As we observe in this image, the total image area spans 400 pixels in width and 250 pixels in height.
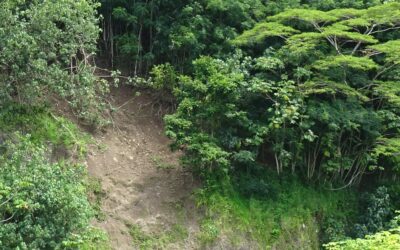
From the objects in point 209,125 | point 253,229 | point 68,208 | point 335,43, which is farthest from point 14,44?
point 335,43

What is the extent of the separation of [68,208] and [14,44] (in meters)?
3.46

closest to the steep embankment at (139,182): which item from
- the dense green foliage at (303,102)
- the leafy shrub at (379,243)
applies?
the dense green foliage at (303,102)

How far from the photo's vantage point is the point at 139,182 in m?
10.4

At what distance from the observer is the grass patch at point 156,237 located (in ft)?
30.7

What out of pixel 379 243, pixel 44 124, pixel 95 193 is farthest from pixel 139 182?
pixel 379 243

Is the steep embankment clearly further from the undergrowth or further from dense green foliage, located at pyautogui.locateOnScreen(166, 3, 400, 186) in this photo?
the undergrowth

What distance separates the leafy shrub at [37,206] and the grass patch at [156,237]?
6.56 ft

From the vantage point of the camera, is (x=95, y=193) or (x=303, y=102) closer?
(x=95, y=193)

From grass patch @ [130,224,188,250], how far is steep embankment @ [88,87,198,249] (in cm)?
2

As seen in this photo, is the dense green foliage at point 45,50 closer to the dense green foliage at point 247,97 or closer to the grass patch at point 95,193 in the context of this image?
the dense green foliage at point 247,97

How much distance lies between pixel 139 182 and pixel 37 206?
12.3 ft

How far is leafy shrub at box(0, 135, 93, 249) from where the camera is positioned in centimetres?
678

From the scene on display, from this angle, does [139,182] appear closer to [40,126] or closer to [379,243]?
[40,126]

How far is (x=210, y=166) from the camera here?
1045cm
